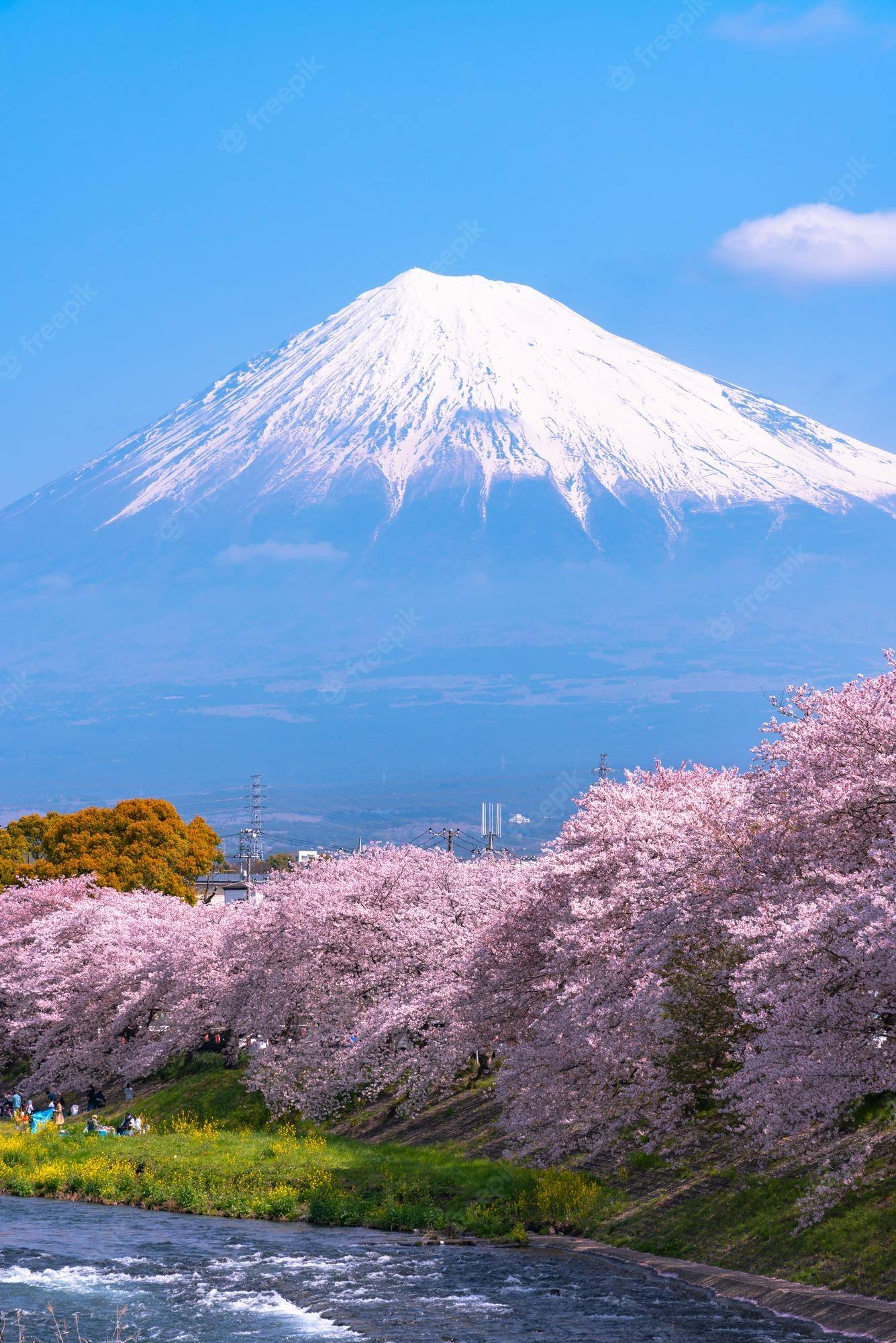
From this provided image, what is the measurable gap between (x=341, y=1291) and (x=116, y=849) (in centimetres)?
4612

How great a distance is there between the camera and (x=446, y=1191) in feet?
116

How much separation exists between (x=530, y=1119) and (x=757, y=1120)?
27.3ft

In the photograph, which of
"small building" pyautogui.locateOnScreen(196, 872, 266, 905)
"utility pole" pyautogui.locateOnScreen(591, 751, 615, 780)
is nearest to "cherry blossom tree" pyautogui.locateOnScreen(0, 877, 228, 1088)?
"utility pole" pyautogui.locateOnScreen(591, 751, 615, 780)

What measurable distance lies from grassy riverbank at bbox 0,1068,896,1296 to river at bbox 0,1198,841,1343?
126 cm

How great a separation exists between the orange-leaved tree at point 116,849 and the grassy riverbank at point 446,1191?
876 inches

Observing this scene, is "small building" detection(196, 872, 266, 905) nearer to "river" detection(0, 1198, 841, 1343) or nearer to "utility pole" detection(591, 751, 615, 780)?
"utility pole" detection(591, 751, 615, 780)

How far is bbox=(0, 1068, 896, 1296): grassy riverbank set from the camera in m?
26.8

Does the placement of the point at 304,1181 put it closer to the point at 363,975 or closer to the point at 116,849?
the point at 363,975

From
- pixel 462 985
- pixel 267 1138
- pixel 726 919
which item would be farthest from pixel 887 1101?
pixel 267 1138

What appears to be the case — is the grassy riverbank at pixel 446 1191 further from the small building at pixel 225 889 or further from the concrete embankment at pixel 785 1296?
the small building at pixel 225 889

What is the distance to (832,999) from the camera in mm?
21672

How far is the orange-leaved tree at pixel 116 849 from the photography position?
6962cm

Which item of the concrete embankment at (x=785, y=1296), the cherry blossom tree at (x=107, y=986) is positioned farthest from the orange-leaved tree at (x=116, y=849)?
the concrete embankment at (x=785, y=1296)

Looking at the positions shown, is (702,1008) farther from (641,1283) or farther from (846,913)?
(846,913)
